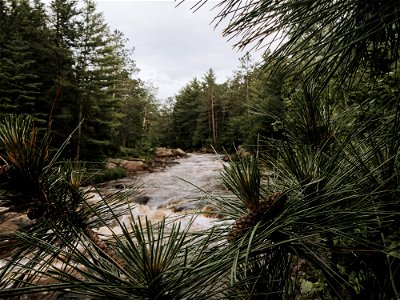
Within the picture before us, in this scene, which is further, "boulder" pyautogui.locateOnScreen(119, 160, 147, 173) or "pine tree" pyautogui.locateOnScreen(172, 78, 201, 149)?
"pine tree" pyautogui.locateOnScreen(172, 78, 201, 149)

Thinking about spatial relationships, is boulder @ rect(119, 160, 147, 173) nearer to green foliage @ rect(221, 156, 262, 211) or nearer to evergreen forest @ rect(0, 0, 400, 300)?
evergreen forest @ rect(0, 0, 400, 300)

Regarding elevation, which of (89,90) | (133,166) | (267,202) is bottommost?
(133,166)

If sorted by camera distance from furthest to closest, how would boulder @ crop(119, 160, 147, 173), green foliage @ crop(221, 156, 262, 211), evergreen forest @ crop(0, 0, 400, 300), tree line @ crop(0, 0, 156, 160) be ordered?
boulder @ crop(119, 160, 147, 173), tree line @ crop(0, 0, 156, 160), green foliage @ crop(221, 156, 262, 211), evergreen forest @ crop(0, 0, 400, 300)

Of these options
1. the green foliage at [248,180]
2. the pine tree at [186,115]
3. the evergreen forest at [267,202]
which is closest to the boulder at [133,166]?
the evergreen forest at [267,202]

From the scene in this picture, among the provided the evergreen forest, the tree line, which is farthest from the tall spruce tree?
the evergreen forest

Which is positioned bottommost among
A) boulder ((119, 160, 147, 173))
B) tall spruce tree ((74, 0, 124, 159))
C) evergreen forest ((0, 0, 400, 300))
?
boulder ((119, 160, 147, 173))

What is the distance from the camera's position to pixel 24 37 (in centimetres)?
1914

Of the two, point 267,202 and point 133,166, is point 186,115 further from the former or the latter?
point 267,202

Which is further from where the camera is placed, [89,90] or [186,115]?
[186,115]

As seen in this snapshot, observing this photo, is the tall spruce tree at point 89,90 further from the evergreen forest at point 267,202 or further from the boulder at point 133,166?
the evergreen forest at point 267,202

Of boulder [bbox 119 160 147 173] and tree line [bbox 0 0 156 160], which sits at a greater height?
tree line [bbox 0 0 156 160]

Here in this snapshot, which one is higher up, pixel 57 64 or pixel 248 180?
pixel 57 64

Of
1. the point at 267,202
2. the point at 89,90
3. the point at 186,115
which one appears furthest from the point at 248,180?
the point at 186,115

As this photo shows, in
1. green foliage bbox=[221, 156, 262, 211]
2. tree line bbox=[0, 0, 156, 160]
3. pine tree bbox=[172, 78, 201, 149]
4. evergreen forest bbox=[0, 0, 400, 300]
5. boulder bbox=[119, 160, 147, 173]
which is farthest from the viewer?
pine tree bbox=[172, 78, 201, 149]
